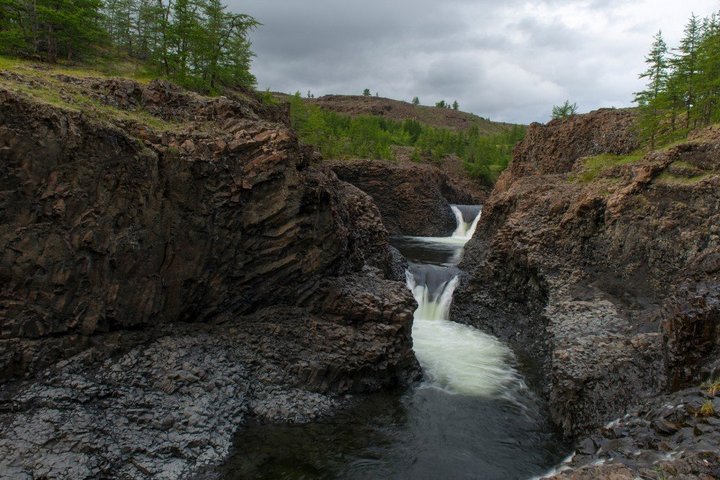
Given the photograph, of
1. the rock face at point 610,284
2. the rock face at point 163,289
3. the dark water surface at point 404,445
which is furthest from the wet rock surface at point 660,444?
the rock face at point 163,289

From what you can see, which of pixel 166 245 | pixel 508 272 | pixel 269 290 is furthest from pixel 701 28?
pixel 166 245

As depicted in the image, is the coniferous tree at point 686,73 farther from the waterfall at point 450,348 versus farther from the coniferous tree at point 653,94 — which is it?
the waterfall at point 450,348

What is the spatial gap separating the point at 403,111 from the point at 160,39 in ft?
466

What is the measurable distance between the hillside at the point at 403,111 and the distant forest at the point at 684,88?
115m

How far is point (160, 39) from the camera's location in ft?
106

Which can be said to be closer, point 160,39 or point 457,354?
point 457,354

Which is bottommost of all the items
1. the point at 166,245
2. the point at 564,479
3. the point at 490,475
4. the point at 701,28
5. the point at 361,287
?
the point at 490,475

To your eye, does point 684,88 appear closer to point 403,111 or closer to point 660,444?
point 660,444

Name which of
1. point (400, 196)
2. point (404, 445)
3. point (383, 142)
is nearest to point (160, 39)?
point (400, 196)

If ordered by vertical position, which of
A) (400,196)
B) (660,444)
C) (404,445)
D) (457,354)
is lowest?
(404,445)

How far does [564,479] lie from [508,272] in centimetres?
1705

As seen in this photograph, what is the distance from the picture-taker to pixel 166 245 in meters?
14.9

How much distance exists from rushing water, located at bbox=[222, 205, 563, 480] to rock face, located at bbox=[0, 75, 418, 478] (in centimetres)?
88

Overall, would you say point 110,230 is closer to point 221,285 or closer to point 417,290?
point 221,285
